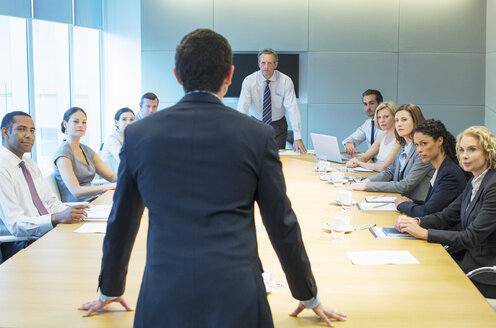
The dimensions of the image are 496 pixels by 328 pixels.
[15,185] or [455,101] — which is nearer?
[15,185]

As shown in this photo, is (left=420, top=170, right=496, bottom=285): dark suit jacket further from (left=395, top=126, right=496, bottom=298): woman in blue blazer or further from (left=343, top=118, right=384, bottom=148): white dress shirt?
(left=343, top=118, right=384, bottom=148): white dress shirt

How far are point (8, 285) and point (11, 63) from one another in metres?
5.23

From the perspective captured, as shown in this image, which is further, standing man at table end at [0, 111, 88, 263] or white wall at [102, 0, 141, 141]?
white wall at [102, 0, 141, 141]

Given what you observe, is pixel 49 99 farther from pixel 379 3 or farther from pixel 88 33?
pixel 379 3

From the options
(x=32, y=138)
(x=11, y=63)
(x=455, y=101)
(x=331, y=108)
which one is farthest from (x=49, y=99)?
(x=455, y=101)

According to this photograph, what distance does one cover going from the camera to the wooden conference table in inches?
75.2

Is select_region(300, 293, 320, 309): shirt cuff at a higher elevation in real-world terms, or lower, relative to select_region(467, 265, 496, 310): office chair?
higher

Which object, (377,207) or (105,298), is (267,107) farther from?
(105,298)

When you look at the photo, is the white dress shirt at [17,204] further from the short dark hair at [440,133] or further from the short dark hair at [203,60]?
the short dark hair at [440,133]

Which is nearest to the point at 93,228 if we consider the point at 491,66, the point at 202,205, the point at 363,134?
the point at 202,205

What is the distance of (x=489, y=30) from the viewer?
25.3 feet

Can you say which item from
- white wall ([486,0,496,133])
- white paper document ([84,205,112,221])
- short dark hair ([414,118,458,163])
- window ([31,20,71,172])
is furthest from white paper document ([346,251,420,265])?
white wall ([486,0,496,133])

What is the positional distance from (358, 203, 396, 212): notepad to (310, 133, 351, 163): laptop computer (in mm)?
1757

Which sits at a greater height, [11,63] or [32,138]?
[11,63]
